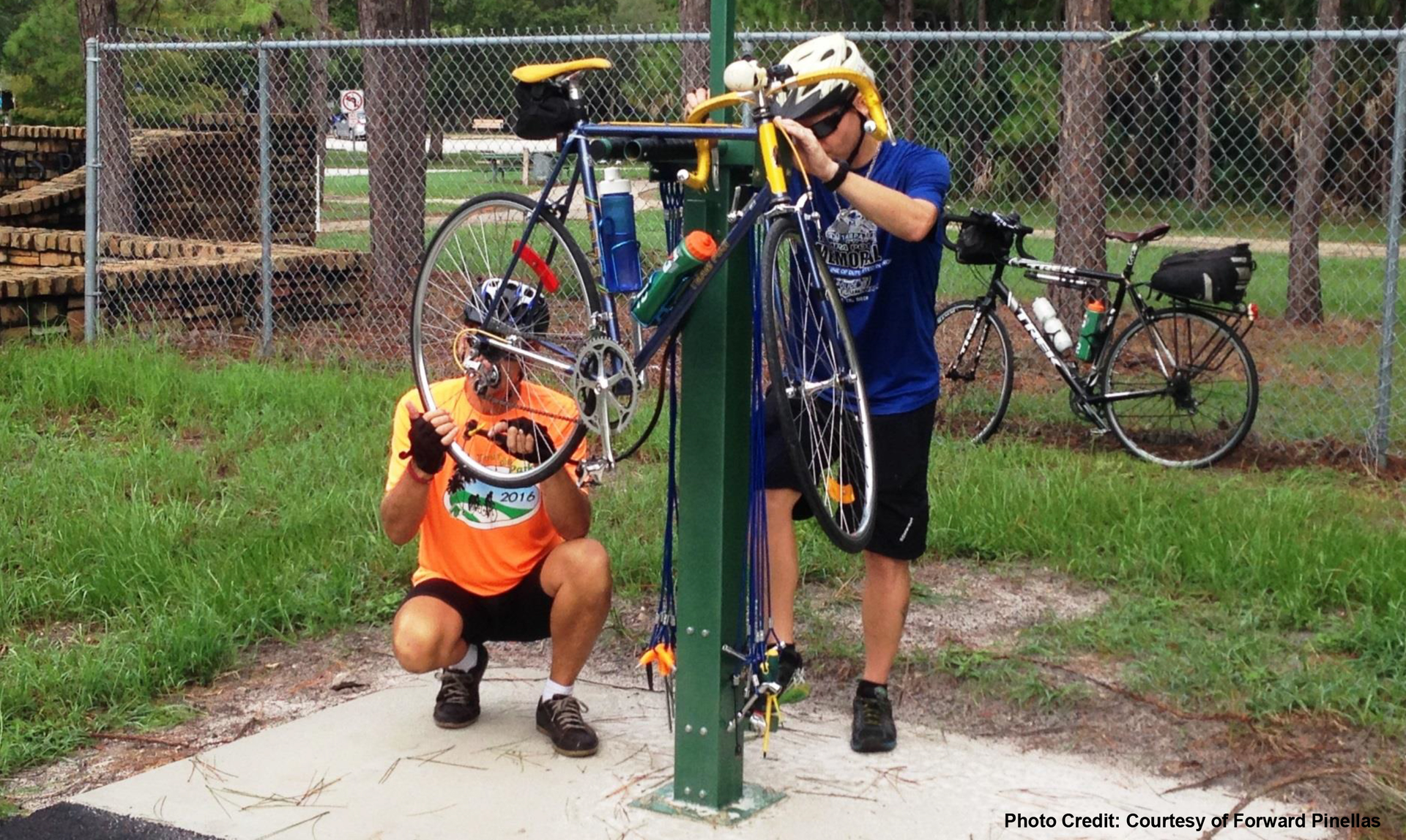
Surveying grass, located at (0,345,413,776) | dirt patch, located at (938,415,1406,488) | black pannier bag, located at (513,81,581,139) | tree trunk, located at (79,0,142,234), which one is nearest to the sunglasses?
black pannier bag, located at (513,81,581,139)

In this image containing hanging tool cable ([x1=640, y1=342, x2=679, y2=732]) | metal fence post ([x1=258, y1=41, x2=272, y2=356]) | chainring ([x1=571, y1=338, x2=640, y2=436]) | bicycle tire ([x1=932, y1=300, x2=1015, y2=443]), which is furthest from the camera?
metal fence post ([x1=258, y1=41, x2=272, y2=356])

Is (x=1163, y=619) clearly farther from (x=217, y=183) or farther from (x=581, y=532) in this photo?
(x=217, y=183)

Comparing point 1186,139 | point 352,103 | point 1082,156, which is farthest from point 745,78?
point 1186,139

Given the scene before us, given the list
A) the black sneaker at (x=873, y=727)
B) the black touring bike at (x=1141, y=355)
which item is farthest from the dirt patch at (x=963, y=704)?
the black touring bike at (x=1141, y=355)

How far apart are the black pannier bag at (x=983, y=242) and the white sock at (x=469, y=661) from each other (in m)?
3.89

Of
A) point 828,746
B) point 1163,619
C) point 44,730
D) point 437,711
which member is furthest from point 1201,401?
point 44,730

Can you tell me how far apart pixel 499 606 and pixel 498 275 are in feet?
3.00

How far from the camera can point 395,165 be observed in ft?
36.0

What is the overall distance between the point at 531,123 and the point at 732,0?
57cm

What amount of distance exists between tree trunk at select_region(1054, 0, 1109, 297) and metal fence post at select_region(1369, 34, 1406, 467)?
6.98 ft

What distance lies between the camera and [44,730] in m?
4.37

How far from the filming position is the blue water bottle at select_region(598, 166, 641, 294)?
3.73m

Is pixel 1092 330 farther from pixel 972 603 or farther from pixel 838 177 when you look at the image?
pixel 838 177

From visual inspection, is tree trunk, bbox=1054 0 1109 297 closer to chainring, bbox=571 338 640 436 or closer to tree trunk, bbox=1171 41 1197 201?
chainring, bbox=571 338 640 436
